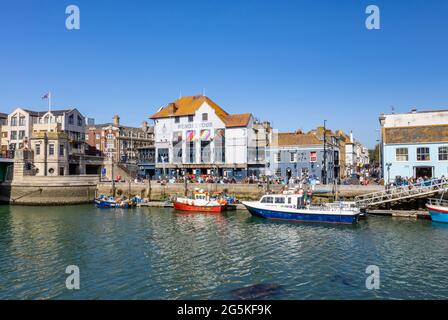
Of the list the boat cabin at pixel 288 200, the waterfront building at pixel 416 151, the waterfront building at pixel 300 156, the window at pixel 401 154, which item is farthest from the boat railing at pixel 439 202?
the waterfront building at pixel 300 156

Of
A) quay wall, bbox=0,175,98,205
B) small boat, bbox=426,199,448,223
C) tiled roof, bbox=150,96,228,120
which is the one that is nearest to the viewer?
small boat, bbox=426,199,448,223

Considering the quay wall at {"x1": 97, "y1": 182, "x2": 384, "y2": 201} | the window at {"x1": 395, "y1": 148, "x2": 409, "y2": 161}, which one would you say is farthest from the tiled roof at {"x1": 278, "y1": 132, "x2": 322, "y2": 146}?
the quay wall at {"x1": 97, "y1": 182, "x2": 384, "y2": 201}

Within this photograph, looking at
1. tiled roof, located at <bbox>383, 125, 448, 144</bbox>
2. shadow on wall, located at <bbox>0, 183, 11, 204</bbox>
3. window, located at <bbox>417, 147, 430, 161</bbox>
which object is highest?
tiled roof, located at <bbox>383, 125, 448, 144</bbox>

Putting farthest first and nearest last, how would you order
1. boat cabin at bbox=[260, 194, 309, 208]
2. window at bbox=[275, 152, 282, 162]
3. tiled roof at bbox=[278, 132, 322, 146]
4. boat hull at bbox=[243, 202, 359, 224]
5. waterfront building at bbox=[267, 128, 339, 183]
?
window at bbox=[275, 152, 282, 162] → tiled roof at bbox=[278, 132, 322, 146] → waterfront building at bbox=[267, 128, 339, 183] → boat cabin at bbox=[260, 194, 309, 208] → boat hull at bbox=[243, 202, 359, 224]

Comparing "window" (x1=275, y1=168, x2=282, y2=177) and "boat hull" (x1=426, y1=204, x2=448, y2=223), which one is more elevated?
"window" (x1=275, y1=168, x2=282, y2=177)

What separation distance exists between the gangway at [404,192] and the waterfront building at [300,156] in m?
17.0

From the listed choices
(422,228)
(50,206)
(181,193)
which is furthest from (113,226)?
(422,228)

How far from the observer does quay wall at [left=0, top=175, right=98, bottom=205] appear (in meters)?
62.9

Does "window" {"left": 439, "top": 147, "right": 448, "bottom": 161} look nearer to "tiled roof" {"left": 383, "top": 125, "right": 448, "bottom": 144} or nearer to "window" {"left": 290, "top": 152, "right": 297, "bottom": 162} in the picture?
"tiled roof" {"left": 383, "top": 125, "right": 448, "bottom": 144}

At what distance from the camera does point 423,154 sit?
53.8 m

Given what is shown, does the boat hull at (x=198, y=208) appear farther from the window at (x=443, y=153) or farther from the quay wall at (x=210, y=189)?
the window at (x=443, y=153)

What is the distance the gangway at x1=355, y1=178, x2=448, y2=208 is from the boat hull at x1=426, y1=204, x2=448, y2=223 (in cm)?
396

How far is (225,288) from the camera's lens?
839 inches
